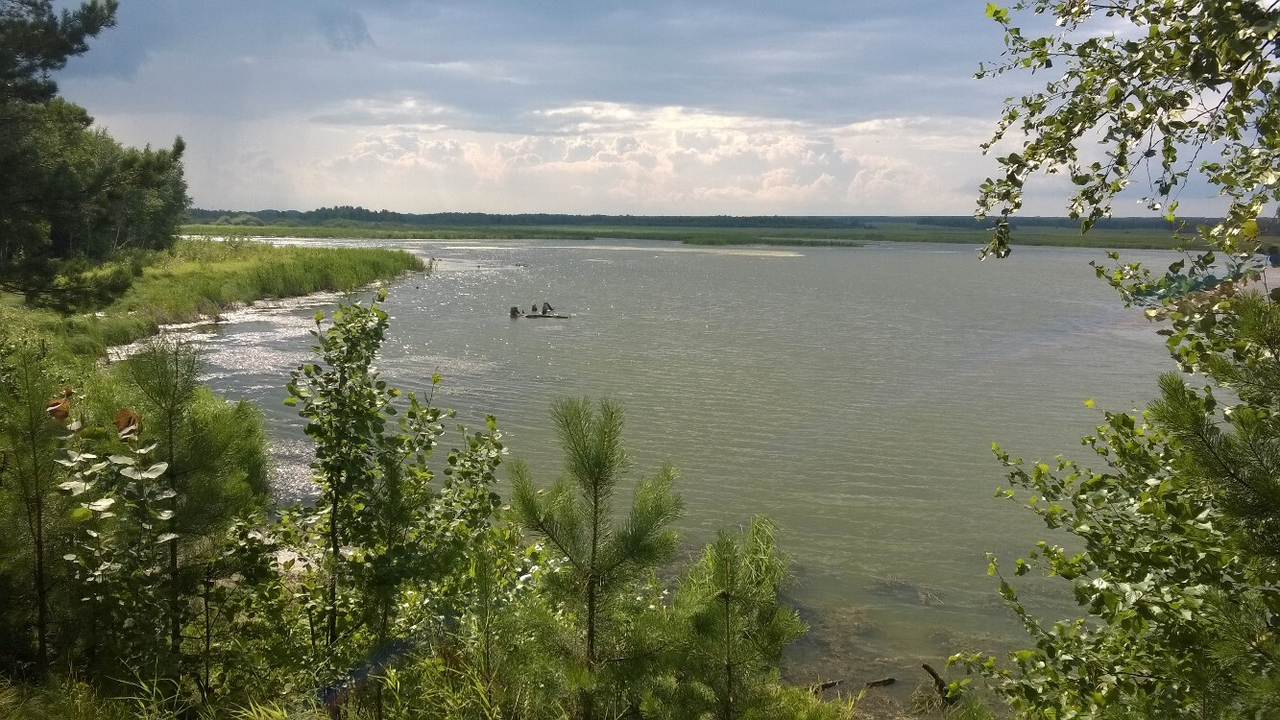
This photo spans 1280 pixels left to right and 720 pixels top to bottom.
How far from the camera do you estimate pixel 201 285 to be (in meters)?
35.0

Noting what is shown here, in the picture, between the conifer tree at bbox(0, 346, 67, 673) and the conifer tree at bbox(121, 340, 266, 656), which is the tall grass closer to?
the conifer tree at bbox(0, 346, 67, 673)

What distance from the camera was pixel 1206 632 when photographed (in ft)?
9.75

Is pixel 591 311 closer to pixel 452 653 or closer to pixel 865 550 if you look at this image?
pixel 865 550

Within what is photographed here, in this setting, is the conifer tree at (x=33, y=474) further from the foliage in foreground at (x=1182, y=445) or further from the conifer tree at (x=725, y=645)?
the foliage in foreground at (x=1182, y=445)

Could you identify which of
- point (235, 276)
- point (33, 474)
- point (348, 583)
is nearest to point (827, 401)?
point (348, 583)

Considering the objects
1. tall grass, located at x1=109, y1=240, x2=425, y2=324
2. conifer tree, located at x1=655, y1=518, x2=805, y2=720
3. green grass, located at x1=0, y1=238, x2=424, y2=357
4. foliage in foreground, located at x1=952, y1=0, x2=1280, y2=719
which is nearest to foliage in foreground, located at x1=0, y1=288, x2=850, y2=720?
conifer tree, located at x1=655, y1=518, x2=805, y2=720

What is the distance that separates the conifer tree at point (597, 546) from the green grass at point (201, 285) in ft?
28.5

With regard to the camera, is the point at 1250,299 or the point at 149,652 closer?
the point at 1250,299

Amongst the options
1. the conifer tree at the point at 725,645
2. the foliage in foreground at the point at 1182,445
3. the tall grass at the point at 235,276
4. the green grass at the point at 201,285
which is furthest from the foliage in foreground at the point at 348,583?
the tall grass at the point at 235,276

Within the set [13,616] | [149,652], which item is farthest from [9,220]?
[149,652]

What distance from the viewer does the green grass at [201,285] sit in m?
20.5

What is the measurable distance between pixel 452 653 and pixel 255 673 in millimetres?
1586

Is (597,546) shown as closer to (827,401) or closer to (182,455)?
(182,455)

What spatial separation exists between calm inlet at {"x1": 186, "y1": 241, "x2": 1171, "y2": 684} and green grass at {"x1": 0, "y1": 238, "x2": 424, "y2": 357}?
190cm
